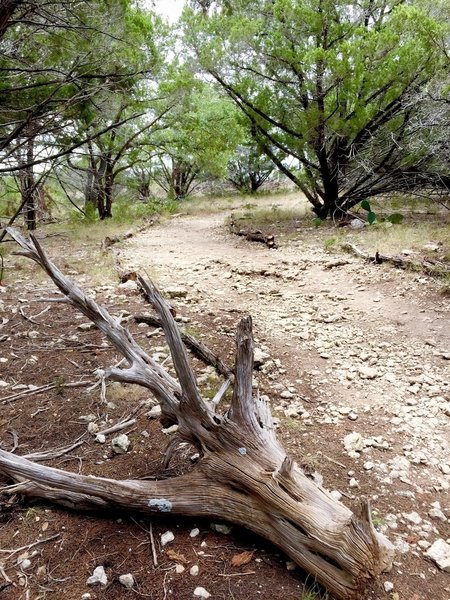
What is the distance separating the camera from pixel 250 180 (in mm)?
20469

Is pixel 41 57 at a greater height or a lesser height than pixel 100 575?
greater

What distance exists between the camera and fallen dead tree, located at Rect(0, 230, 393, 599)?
1.59 m

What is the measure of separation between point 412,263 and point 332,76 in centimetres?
495

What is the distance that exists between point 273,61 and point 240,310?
22.8ft

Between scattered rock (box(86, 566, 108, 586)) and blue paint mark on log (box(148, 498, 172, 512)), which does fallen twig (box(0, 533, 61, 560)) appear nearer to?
scattered rock (box(86, 566, 108, 586))

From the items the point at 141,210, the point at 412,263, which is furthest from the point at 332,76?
the point at 141,210

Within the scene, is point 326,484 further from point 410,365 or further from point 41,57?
point 41,57

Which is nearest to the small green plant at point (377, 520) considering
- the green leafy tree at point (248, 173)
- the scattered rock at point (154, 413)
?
the scattered rock at point (154, 413)

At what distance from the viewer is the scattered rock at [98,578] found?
5.41 ft

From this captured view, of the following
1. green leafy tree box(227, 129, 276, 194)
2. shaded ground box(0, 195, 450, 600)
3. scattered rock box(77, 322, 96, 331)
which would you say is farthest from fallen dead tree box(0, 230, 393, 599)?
green leafy tree box(227, 129, 276, 194)

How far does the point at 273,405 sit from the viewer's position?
122 inches

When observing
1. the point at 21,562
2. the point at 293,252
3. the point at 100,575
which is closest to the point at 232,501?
the point at 100,575

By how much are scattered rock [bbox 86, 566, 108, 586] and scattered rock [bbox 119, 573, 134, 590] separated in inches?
2.5

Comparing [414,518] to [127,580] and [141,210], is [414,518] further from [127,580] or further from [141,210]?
[141,210]
